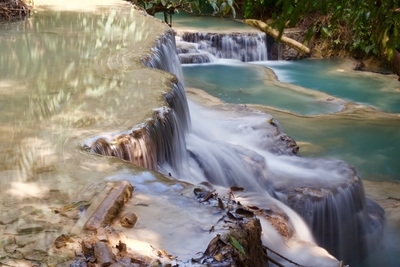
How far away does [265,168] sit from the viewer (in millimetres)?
5230

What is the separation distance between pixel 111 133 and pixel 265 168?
2.20 metres

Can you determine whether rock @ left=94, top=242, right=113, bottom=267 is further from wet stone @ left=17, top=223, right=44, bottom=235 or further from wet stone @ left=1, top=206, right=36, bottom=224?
wet stone @ left=1, top=206, right=36, bottom=224

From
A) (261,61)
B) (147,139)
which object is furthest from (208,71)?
(147,139)

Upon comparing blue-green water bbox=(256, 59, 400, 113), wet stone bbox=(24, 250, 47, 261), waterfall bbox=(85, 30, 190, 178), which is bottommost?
blue-green water bbox=(256, 59, 400, 113)

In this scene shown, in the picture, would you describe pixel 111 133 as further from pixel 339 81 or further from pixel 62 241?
pixel 339 81

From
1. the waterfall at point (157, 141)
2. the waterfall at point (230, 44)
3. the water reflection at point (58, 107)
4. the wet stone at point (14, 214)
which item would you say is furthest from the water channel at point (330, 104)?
the wet stone at point (14, 214)

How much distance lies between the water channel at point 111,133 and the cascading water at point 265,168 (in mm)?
24

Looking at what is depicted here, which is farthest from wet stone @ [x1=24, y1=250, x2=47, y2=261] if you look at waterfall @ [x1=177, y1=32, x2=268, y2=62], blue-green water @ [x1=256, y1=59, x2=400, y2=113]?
waterfall @ [x1=177, y1=32, x2=268, y2=62]

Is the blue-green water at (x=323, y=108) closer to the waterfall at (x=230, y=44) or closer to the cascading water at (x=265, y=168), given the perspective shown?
the waterfall at (x=230, y=44)

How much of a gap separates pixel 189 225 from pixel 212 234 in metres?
0.13

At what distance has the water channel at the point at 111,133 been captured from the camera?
240cm

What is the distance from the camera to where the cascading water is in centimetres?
399

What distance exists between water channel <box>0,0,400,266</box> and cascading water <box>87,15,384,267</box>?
0.08 ft

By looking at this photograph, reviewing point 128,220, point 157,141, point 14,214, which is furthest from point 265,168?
point 14,214
